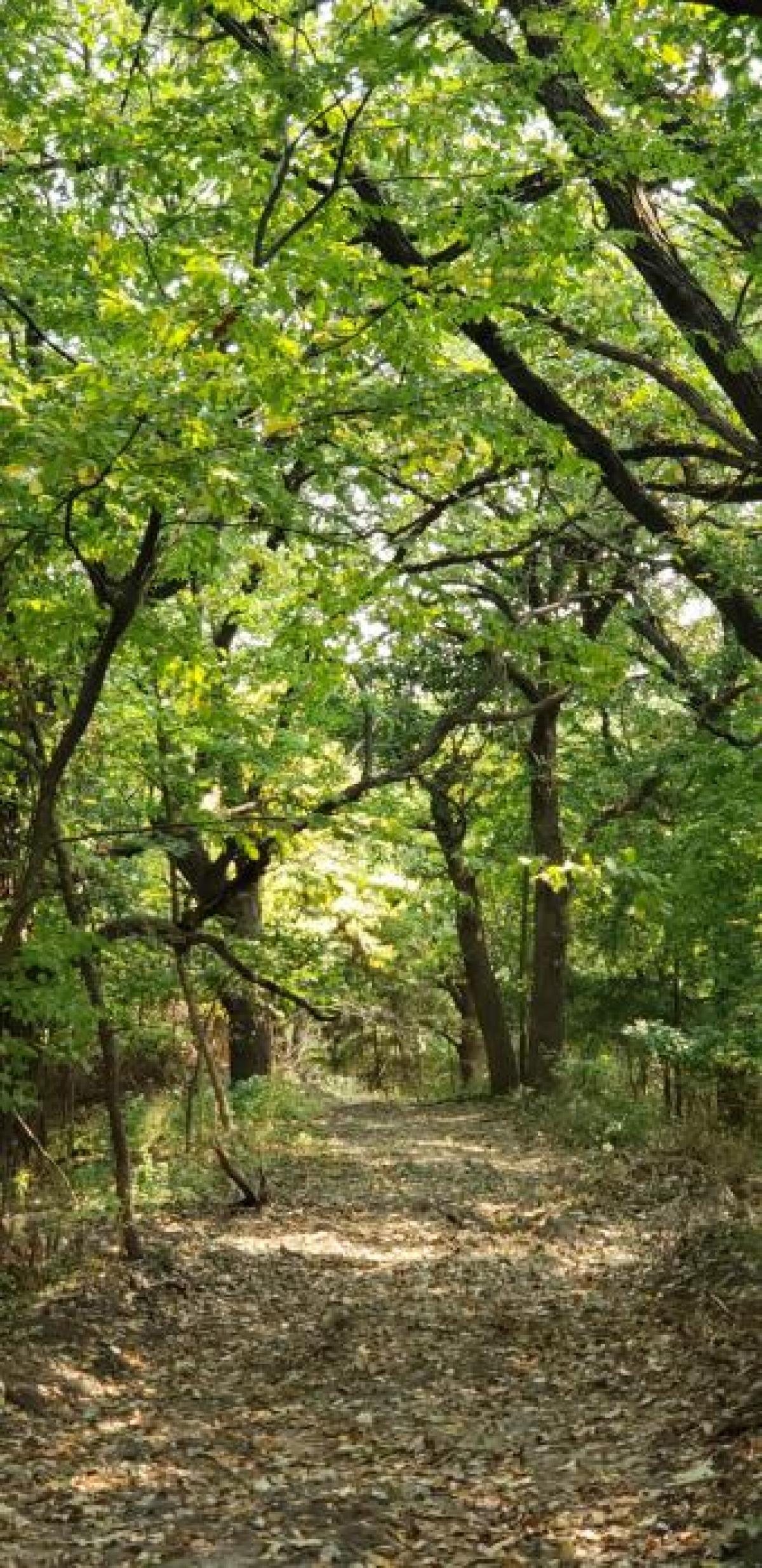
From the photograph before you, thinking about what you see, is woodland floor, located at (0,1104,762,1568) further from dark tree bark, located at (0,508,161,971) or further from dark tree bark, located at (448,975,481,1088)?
dark tree bark, located at (448,975,481,1088)

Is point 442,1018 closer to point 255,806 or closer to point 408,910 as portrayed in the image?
point 408,910

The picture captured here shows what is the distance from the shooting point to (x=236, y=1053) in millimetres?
18047

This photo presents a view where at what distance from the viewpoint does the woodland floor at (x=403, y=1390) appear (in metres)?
5.19

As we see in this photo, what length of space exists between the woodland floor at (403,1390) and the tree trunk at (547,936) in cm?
592

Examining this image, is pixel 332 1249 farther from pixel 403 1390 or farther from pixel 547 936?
pixel 547 936

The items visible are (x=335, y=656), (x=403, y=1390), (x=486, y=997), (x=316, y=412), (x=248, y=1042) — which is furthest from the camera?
(x=486, y=997)

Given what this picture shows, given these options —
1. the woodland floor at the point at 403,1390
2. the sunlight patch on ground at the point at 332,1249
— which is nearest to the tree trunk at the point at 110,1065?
the woodland floor at the point at 403,1390

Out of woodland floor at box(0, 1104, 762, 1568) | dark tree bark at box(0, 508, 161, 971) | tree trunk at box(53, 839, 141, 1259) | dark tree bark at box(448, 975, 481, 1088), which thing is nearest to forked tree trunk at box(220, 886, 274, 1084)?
woodland floor at box(0, 1104, 762, 1568)

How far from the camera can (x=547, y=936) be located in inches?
709

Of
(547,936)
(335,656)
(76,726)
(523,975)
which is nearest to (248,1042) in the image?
(547,936)

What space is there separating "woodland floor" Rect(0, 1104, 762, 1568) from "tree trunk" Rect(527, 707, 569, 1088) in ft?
19.4

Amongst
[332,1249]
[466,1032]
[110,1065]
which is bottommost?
[332,1249]

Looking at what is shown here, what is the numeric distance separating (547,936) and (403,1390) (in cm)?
1103

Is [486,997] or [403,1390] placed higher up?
[486,997]
